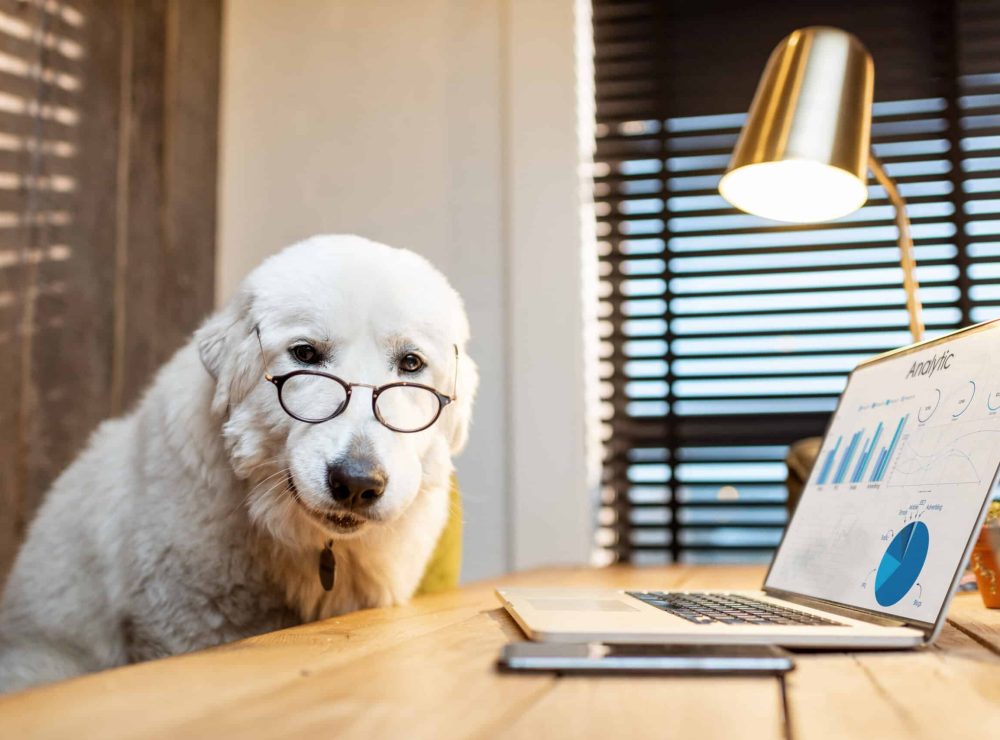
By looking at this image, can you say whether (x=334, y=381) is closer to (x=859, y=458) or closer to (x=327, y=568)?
(x=327, y=568)

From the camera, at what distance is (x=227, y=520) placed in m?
1.22

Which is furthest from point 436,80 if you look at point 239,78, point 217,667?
point 217,667

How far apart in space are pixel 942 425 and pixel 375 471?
0.63m

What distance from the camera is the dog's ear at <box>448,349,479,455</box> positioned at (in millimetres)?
1357

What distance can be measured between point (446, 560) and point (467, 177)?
1.37 m

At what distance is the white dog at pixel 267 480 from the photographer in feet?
3.75

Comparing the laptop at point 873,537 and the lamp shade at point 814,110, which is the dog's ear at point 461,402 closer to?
the laptop at point 873,537

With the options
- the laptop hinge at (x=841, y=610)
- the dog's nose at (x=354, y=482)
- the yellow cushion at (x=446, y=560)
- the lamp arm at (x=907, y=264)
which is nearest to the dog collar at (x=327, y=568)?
the dog's nose at (x=354, y=482)

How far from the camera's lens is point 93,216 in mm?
2160

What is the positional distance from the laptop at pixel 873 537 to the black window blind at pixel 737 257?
1.30 meters

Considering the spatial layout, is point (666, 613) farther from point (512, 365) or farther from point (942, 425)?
point (512, 365)

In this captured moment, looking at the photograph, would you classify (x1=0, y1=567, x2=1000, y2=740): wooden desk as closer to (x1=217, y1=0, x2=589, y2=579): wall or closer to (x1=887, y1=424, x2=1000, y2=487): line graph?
(x1=887, y1=424, x2=1000, y2=487): line graph

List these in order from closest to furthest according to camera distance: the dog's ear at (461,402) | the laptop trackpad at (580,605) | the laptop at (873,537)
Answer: the laptop at (873,537) → the laptop trackpad at (580,605) → the dog's ear at (461,402)

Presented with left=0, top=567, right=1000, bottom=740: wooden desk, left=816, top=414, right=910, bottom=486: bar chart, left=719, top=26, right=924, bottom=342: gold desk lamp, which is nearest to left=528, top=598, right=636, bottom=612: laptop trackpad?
left=0, top=567, right=1000, bottom=740: wooden desk
